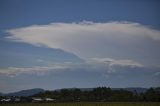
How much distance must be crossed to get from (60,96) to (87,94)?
2.84 metres

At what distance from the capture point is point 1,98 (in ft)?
95.6

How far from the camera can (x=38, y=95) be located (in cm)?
3684

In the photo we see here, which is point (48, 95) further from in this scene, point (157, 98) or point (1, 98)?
point (157, 98)

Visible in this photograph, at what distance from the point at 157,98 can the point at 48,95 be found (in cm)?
1295

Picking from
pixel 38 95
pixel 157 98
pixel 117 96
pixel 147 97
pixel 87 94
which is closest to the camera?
pixel 157 98

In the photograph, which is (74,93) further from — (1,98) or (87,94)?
(1,98)

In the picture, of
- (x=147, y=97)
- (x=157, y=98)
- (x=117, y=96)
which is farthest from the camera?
(x=117, y=96)

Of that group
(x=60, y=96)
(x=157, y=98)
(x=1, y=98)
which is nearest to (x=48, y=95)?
(x=60, y=96)

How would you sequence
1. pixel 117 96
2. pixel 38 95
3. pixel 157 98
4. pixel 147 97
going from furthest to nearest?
pixel 38 95 < pixel 117 96 < pixel 147 97 < pixel 157 98

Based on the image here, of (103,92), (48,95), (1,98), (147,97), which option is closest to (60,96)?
(48,95)

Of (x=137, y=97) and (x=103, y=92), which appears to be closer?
(x=137, y=97)

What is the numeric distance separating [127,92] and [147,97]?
14.1 feet

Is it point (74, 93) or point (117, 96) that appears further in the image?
point (74, 93)

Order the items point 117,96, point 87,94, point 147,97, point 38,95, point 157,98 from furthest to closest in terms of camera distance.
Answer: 1. point 38,95
2. point 87,94
3. point 117,96
4. point 147,97
5. point 157,98
